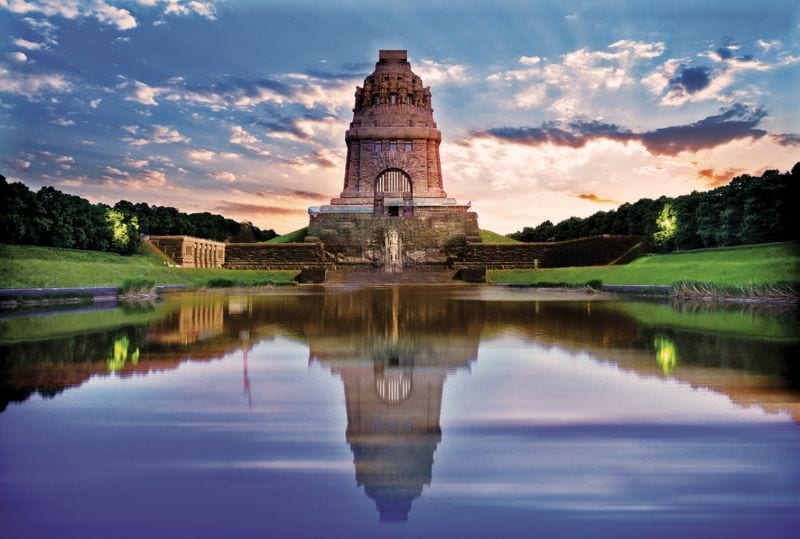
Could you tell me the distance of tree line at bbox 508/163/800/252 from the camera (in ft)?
71.3

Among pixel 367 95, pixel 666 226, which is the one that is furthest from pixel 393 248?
pixel 367 95

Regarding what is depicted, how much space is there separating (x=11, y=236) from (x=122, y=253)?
26.9ft

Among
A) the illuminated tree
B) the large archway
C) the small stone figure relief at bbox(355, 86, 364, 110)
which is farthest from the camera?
the small stone figure relief at bbox(355, 86, 364, 110)

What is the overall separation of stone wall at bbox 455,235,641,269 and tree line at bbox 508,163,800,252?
1.90m

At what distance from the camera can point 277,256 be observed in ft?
122

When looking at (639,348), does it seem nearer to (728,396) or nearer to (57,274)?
(728,396)

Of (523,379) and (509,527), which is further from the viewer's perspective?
(523,379)

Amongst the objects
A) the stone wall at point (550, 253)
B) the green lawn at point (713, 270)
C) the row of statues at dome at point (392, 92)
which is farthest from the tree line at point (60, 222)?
the row of statues at dome at point (392, 92)

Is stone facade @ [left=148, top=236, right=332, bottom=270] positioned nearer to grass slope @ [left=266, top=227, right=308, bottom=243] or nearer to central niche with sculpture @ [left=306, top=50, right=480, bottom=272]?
central niche with sculpture @ [left=306, top=50, right=480, bottom=272]

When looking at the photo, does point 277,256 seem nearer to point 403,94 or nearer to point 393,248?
point 393,248

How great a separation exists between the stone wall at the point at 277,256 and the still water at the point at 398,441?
99.7 feet

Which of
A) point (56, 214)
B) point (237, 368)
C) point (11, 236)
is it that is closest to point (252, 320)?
point (237, 368)

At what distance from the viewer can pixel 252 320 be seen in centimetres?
980

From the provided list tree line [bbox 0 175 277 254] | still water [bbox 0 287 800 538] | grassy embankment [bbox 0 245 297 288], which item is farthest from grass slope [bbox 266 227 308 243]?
still water [bbox 0 287 800 538]
